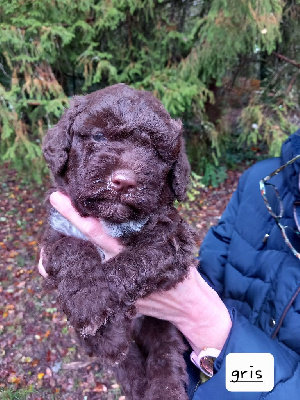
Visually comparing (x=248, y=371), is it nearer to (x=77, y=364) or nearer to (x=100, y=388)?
(x=100, y=388)

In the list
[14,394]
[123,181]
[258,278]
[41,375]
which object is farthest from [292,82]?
[14,394]

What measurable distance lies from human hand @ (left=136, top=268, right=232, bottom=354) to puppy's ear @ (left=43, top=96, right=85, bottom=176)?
919 millimetres

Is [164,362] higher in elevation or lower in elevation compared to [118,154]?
lower

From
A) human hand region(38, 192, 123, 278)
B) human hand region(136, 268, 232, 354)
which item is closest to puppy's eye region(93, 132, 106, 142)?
human hand region(38, 192, 123, 278)

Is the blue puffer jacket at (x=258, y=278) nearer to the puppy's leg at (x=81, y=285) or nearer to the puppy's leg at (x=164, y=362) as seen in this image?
the puppy's leg at (x=164, y=362)

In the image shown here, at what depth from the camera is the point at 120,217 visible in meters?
1.84

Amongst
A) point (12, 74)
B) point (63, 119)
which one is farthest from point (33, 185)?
point (63, 119)

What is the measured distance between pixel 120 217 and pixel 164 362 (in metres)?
1.02

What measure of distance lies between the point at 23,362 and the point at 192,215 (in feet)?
12.9

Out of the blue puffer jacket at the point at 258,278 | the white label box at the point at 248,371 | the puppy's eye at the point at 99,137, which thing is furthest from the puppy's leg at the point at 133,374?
the puppy's eye at the point at 99,137

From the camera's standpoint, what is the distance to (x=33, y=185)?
281 inches

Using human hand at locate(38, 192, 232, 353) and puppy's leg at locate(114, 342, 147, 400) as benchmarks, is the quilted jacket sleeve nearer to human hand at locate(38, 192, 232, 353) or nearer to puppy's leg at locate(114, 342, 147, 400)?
human hand at locate(38, 192, 232, 353)

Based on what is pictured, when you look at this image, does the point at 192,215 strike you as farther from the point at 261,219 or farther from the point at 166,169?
Result: the point at 166,169

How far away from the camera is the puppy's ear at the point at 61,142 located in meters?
2.12
